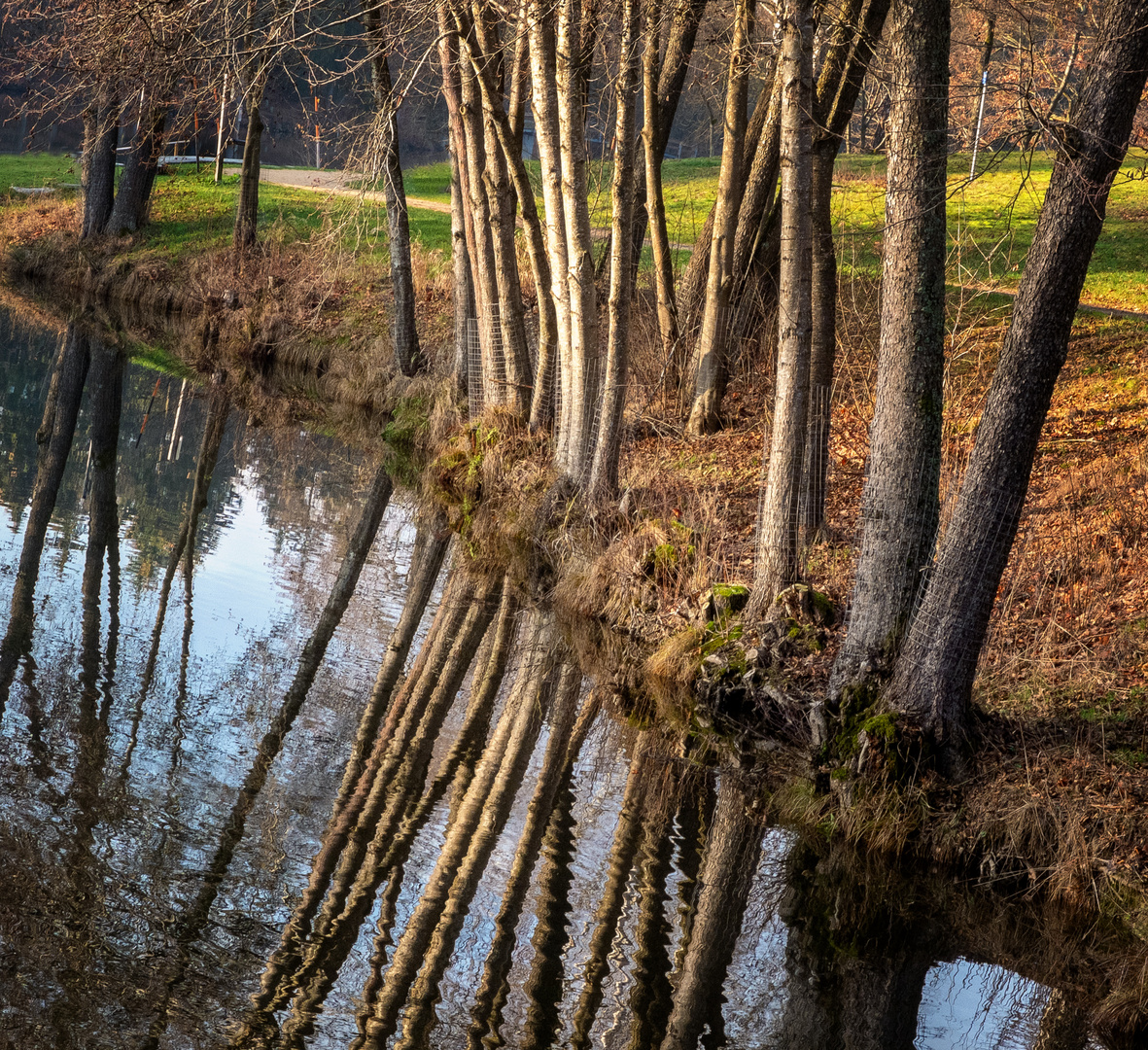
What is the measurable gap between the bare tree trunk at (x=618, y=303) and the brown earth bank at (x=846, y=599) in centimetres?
32

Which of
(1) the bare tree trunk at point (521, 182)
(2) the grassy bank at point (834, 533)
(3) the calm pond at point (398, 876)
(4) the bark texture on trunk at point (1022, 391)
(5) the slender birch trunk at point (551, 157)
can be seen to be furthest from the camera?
(1) the bare tree trunk at point (521, 182)

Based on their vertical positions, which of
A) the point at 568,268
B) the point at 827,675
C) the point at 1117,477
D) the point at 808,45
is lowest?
the point at 827,675

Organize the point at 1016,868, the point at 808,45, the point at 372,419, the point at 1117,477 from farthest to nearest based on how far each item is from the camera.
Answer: the point at 372,419 < the point at 1117,477 < the point at 808,45 < the point at 1016,868

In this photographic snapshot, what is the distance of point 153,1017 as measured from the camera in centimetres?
473

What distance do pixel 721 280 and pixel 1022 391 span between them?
23.9 ft

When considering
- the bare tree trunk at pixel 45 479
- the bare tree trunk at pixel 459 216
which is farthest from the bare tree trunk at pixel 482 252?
the bare tree trunk at pixel 45 479

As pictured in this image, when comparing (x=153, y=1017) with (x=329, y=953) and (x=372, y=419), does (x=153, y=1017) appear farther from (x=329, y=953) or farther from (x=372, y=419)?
(x=372, y=419)

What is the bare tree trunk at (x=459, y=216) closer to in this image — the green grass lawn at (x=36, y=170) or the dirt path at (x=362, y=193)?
the dirt path at (x=362, y=193)

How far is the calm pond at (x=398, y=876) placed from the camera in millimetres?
5156

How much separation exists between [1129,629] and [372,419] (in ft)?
44.5

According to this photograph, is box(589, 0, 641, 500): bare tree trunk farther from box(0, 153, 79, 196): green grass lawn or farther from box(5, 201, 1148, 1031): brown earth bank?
box(0, 153, 79, 196): green grass lawn

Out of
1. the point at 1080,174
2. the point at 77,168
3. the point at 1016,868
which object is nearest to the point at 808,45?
the point at 1080,174

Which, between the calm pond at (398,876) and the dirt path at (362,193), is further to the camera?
the dirt path at (362,193)

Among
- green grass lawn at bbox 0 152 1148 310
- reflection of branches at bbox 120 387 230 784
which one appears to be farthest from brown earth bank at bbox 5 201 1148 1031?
green grass lawn at bbox 0 152 1148 310
